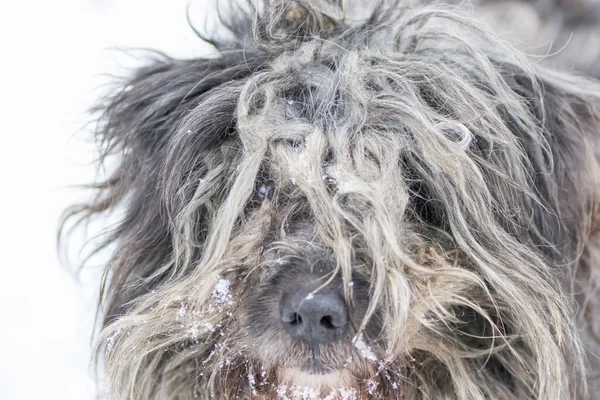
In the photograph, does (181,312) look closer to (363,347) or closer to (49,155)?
(363,347)

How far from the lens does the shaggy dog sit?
5.67ft

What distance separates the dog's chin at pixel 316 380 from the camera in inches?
69.6

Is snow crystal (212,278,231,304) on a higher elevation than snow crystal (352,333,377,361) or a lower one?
higher

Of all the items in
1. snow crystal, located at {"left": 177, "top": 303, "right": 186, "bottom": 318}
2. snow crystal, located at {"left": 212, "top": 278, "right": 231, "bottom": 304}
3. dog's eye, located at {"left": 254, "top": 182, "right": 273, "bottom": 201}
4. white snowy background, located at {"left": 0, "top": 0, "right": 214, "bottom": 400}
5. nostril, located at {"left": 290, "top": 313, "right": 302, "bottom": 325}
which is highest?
dog's eye, located at {"left": 254, "top": 182, "right": 273, "bottom": 201}

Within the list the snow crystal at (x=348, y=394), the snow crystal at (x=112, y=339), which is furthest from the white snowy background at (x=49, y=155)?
the snow crystal at (x=348, y=394)

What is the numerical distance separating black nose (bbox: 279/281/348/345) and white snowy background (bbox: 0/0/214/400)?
1.64 metres

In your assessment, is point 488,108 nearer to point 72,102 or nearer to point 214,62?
point 214,62

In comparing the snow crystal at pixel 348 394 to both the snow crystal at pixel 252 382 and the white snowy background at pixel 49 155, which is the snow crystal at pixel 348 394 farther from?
the white snowy background at pixel 49 155

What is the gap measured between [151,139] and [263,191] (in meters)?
0.40

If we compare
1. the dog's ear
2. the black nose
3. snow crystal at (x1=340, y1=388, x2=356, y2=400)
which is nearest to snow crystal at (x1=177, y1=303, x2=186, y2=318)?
the dog's ear

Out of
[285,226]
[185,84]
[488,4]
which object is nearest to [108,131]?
[185,84]

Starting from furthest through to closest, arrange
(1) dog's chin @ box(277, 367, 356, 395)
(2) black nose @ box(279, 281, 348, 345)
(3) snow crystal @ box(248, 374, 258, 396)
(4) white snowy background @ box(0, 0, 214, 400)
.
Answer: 1. (4) white snowy background @ box(0, 0, 214, 400)
2. (3) snow crystal @ box(248, 374, 258, 396)
3. (1) dog's chin @ box(277, 367, 356, 395)
4. (2) black nose @ box(279, 281, 348, 345)

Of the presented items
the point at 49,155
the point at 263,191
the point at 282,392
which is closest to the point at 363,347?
the point at 282,392

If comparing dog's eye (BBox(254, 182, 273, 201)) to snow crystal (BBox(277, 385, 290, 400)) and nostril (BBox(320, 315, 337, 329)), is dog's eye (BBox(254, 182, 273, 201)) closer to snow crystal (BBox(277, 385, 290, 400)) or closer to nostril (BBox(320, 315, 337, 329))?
nostril (BBox(320, 315, 337, 329))
